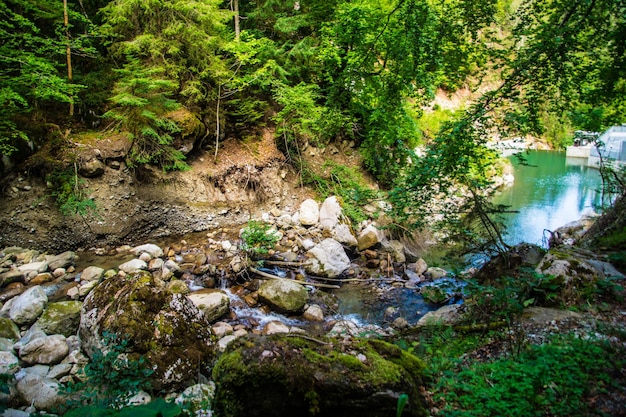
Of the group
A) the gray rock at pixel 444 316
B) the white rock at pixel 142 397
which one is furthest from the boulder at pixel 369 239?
the white rock at pixel 142 397

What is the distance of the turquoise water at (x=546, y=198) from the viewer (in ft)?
38.7

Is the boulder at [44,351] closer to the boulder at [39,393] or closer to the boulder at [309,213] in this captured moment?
the boulder at [39,393]

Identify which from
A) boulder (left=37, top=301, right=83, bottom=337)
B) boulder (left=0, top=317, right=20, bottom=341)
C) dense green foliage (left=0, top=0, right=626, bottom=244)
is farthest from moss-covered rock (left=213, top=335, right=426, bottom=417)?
boulder (left=0, top=317, right=20, bottom=341)

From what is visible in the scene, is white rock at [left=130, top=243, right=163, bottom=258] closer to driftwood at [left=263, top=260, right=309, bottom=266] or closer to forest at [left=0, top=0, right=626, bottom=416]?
forest at [left=0, top=0, right=626, bottom=416]

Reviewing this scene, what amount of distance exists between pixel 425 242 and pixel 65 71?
11429 mm

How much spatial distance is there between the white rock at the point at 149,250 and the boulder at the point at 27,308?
240 centimetres

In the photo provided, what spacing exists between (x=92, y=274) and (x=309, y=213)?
5.41 meters

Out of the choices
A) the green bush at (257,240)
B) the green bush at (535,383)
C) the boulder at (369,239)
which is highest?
the green bush at (535,383)

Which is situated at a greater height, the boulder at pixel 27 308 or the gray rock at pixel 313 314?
the boulder at pixel 27 308

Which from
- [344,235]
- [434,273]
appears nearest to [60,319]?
[344,235]

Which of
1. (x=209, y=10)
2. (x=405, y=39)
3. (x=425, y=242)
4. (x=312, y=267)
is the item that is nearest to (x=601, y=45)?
(x=405, y=39)

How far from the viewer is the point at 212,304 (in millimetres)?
5828

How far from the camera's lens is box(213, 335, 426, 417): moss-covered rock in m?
2.07

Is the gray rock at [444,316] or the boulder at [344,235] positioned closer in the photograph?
the gray rock at [444,316]
